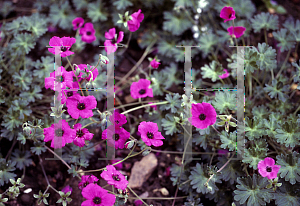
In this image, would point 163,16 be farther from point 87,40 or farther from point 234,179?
point 234,179

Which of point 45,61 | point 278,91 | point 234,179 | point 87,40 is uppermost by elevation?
point 87,40

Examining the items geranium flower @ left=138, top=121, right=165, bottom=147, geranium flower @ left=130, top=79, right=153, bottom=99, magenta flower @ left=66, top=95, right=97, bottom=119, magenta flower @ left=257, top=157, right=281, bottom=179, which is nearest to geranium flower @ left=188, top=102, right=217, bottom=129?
geranium flower @ left=138, top=121, right=165, bottom=147

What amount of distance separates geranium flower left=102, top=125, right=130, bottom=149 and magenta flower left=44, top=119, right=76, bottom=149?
193 millimetres

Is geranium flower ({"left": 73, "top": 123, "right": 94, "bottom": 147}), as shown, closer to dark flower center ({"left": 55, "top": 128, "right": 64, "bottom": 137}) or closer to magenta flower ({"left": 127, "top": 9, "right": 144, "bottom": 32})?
dark flower center ({"left": 55, "top": 128, "right": 64, "bottom": 137})

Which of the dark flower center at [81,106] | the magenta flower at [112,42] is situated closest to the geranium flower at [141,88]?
the magenta flower at [112,42]

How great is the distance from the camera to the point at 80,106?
1.69 meters

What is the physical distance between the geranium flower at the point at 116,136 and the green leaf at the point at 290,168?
3.15 feet

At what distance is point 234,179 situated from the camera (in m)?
1.94

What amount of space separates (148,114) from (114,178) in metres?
0.83

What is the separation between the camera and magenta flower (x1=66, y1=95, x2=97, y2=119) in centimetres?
166

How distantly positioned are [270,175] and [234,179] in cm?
33

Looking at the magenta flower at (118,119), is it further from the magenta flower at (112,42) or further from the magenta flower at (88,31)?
the magenta flower at (88,31)

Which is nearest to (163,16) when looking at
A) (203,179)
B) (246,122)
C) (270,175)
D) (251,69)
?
(251,69)

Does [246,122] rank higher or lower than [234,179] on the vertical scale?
higher
